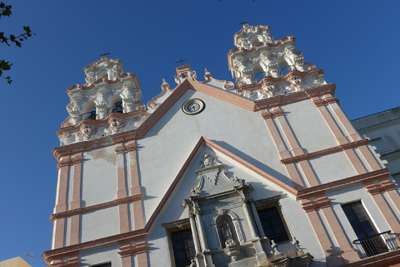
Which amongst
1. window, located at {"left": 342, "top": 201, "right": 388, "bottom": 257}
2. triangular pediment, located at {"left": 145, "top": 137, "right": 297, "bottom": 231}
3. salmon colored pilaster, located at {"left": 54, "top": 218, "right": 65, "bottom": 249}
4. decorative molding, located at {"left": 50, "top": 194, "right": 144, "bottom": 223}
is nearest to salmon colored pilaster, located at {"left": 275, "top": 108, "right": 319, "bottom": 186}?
triangular pediment, located at {"left": 145, "top": 137, "right": 297, "bottom": 231}

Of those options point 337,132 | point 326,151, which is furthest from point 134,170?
point 337,132

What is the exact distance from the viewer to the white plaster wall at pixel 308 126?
16031mm

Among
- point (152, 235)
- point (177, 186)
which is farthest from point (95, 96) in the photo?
point (152, 235)

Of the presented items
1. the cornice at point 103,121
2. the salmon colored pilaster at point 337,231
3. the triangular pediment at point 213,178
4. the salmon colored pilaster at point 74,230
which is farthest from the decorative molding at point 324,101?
the salmon colored pilaster at point 74,230

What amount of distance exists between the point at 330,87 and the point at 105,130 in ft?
43.4

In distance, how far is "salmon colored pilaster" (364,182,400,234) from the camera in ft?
42.1

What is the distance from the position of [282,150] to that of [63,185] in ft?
37.0

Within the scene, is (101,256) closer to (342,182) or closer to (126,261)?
(126,261)

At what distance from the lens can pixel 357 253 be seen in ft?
40.4

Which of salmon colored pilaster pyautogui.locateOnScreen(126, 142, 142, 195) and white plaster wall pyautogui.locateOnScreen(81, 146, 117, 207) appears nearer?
salmon colored pilaster pyautogui.locateOnScreen(126, 142, 142, 195)

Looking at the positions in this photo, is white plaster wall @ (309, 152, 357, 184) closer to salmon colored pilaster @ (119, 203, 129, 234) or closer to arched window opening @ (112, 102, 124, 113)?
salmon colored pilaster @ (119, 203, 129, 234)

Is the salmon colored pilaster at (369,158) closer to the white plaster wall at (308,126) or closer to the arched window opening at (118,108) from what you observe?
the white plaster wall at (308,126)

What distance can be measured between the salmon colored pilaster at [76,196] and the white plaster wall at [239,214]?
11.4 ft

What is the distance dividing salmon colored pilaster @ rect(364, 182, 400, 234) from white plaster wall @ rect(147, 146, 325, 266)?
121 inches
